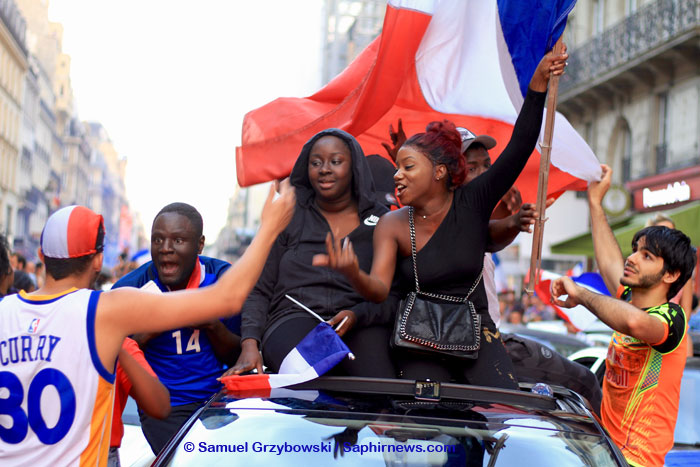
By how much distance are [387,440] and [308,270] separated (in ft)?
4.12

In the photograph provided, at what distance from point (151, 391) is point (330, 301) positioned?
3.34 ft

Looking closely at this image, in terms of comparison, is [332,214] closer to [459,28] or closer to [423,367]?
[423,367]

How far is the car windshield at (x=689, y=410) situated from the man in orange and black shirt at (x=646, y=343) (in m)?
1.94

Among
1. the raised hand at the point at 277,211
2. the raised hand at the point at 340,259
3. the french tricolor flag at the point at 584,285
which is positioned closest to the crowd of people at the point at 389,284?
the raised hand at the point at 340,259

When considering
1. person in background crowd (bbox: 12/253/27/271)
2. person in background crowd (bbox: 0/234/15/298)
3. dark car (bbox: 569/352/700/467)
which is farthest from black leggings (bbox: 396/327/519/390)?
person in background crowd (bbox: 12/253/27/271)

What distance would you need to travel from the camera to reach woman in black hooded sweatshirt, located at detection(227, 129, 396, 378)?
3.53 m

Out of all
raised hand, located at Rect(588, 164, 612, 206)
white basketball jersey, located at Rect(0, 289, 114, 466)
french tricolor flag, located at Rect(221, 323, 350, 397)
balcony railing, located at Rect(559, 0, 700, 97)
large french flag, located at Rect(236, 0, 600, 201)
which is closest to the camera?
white basketball jersey, located at Rect(0, 289, 114, 466)

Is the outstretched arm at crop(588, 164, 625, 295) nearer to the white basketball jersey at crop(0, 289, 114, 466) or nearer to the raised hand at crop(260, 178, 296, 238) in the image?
the raised hand at crop(260, 178, 296, 238)

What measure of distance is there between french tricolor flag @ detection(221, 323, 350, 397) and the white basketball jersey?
1.87 feet

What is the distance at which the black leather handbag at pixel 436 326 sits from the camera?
3.37 meters

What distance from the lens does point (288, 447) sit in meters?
2.67

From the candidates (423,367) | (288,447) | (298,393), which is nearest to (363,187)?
(423,367)

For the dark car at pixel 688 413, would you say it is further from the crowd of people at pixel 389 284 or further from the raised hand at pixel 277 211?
the raised hand at pixel 277 211

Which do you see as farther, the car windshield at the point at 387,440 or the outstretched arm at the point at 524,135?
the outstretched arm at the point at 524,135
